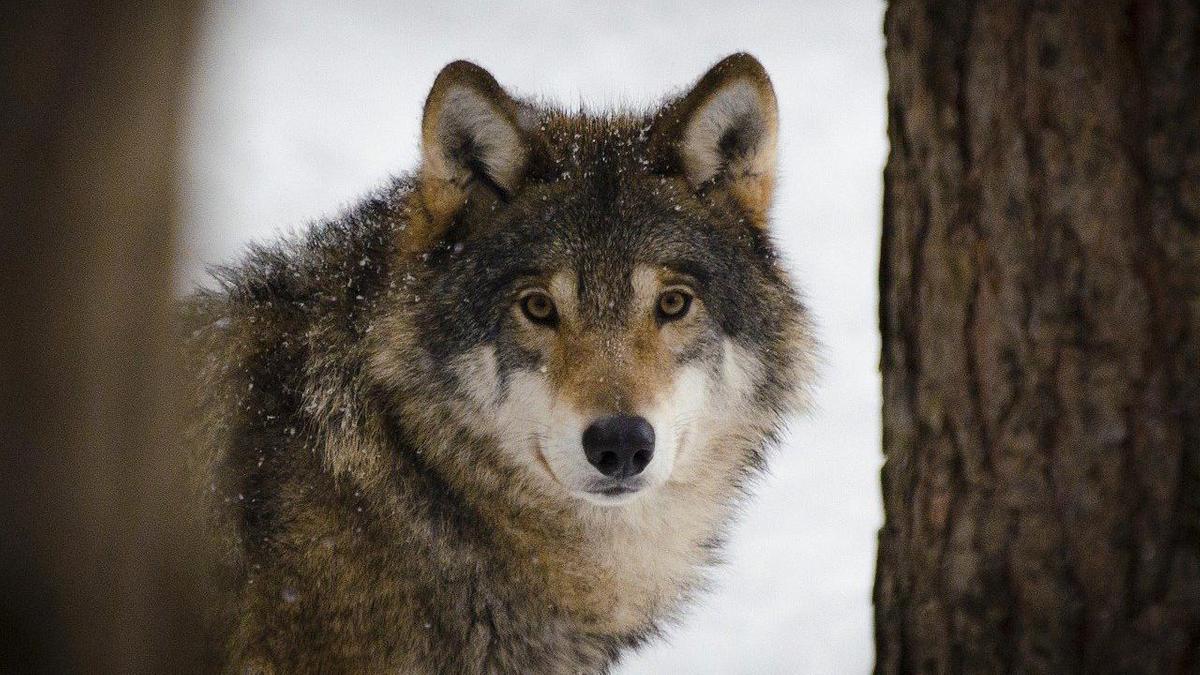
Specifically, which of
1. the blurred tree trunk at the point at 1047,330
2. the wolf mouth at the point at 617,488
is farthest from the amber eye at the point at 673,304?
the blurred tree trunk at the point at 1047,330

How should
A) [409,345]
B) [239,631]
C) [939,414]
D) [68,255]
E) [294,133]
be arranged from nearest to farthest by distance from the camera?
[68,255] → [939,414] → [239,631] → [409,345] → [294,133]

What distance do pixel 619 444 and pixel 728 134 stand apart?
1.26 m

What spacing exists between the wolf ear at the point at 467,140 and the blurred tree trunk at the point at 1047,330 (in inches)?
52.1

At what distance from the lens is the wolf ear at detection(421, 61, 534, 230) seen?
341 cm

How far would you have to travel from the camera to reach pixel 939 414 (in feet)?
8.61

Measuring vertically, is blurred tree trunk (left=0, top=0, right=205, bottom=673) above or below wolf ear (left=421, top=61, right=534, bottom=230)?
below

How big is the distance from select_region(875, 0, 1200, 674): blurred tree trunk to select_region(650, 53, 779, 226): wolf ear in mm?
932

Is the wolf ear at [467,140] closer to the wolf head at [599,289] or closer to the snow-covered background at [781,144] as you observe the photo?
the wolf head at [599,289]

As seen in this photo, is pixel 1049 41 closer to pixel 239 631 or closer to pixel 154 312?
pixel 154 312

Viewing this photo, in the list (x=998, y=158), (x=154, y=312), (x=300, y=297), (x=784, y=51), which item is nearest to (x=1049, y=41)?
(x=998, y=158)

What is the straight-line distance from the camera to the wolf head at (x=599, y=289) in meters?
3.25

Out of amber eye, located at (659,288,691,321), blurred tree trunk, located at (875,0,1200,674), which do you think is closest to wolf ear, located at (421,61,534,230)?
amber eye, located at (659,288,691,321)

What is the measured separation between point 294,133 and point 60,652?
22.8 feet

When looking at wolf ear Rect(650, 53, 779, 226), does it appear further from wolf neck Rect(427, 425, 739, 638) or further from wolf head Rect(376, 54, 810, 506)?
wolf neck Rect(427, 425, 739, 638)
